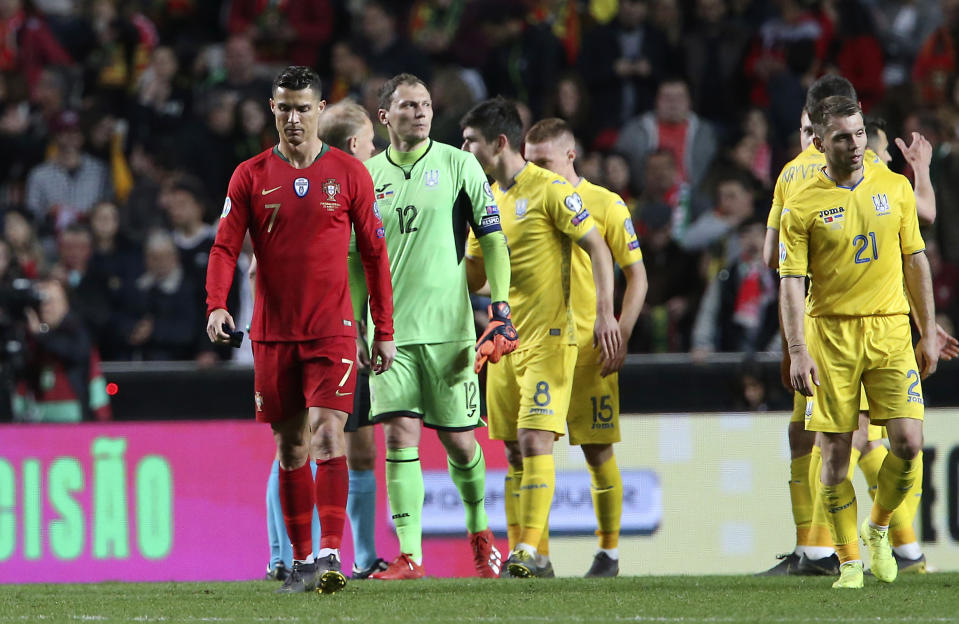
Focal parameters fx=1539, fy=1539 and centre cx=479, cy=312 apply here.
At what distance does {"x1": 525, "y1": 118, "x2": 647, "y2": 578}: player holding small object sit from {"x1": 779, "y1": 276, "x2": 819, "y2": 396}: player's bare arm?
50.4 inches

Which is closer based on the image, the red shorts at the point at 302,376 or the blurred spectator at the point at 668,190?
the red shorts at the point at 302,376

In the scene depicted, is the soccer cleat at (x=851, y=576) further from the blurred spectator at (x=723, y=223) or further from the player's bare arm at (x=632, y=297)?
the blurred spectator at (x=723, y=223)

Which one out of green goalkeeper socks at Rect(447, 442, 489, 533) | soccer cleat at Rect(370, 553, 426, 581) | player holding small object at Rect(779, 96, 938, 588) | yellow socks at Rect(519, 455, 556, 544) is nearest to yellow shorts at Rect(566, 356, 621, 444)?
yellow socks at Rect(519, 455, 556, 544)

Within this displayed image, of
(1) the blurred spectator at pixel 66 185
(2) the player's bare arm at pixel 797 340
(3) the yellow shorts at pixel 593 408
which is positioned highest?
(1) the blurred spectator at pixel 66 185

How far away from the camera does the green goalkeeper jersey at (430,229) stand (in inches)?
280

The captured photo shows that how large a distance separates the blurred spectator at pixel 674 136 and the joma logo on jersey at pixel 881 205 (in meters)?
5.72

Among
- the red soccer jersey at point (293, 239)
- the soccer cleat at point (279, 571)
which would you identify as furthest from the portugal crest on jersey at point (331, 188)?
the soccer cleat at point (279, 571)

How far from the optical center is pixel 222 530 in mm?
8734

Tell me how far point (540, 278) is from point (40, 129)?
788 centimetres

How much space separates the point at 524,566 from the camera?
277 inches

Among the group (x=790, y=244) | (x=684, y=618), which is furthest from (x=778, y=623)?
(x=790, y=244)

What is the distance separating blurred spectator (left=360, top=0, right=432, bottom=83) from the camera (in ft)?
43.2

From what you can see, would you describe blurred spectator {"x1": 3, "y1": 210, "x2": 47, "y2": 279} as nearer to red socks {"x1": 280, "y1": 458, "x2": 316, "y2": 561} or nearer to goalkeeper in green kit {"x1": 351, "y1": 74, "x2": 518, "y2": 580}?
goalkeeper in green kit {"x1": 351, "y1": 74, "x2": 518, "y2": 580}

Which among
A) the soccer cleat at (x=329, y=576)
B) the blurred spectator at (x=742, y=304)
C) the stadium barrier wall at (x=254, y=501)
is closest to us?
the soccer cleat at (x=329, y=576)
